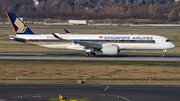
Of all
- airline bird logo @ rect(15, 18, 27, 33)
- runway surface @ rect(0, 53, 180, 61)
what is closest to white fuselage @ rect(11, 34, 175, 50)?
airline bird logo @ rect(15, 18, 27, 33)

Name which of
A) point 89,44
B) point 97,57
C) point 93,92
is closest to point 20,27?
point 89,44

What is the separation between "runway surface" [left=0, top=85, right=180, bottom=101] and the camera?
117ft

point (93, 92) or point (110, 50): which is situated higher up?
point (93, 92)

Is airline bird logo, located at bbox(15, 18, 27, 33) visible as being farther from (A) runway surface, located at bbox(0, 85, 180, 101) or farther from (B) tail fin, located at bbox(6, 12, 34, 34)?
(A) runway surface, located at bbox(0, 85, 180, 101)

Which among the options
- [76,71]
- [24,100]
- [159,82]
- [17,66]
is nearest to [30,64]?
[17,66]

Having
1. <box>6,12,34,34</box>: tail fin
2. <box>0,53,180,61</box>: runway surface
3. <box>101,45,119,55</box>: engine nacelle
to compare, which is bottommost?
<box>0,53,180,61</box>: runway surface

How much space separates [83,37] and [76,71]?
1513 centimetres

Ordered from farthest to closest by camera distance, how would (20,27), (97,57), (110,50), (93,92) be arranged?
1. (20,27)
2. (97,57)
3. (110,50)
4. (93,92)

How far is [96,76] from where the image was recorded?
50000 mm

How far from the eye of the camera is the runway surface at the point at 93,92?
3560 cm

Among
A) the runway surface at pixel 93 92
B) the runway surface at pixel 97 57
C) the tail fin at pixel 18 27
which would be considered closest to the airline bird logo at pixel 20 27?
the tail fin at pixel 18 27

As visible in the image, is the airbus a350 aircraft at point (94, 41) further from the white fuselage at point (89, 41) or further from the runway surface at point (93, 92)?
the runway surface at point (93, 92)

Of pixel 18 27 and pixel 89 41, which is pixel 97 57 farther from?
pixel 18 27

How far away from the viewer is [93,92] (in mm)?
38250
